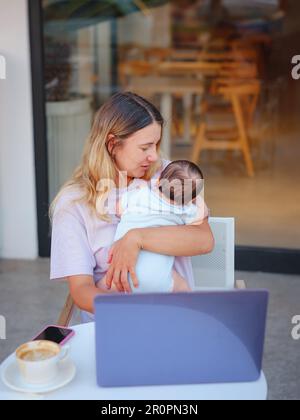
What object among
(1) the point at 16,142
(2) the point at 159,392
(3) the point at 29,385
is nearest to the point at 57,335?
(3) the point at 29,385

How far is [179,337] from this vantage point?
120cm

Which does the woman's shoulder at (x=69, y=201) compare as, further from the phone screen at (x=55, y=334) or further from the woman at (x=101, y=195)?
the phone screen at (x=55, y=334)

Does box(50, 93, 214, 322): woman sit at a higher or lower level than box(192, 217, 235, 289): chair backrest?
higher

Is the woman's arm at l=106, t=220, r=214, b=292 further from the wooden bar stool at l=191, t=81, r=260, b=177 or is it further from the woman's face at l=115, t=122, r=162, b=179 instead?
the wooden bar stool at l=191, t=81, r=260, b=177

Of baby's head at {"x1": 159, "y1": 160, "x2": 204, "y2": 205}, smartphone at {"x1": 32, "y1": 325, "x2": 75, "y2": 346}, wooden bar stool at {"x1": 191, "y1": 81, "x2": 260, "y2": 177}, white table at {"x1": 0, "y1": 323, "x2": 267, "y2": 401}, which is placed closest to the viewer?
white table at {"x1": 0, "y1": 323, "x2": 267, "y2": 401}

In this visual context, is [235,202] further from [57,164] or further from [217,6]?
[217,6]

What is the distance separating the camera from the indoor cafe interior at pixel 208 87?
4.38 meters

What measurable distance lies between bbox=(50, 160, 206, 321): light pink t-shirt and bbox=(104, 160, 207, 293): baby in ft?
0.32

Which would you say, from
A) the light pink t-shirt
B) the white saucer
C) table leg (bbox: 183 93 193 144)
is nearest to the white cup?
the white saucer

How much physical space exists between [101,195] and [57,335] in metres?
0.46

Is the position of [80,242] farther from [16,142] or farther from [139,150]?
[16,142]

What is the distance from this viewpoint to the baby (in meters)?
1.61

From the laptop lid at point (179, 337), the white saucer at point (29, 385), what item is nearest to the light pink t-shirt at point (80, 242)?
the white saucer at point (29, 385)
